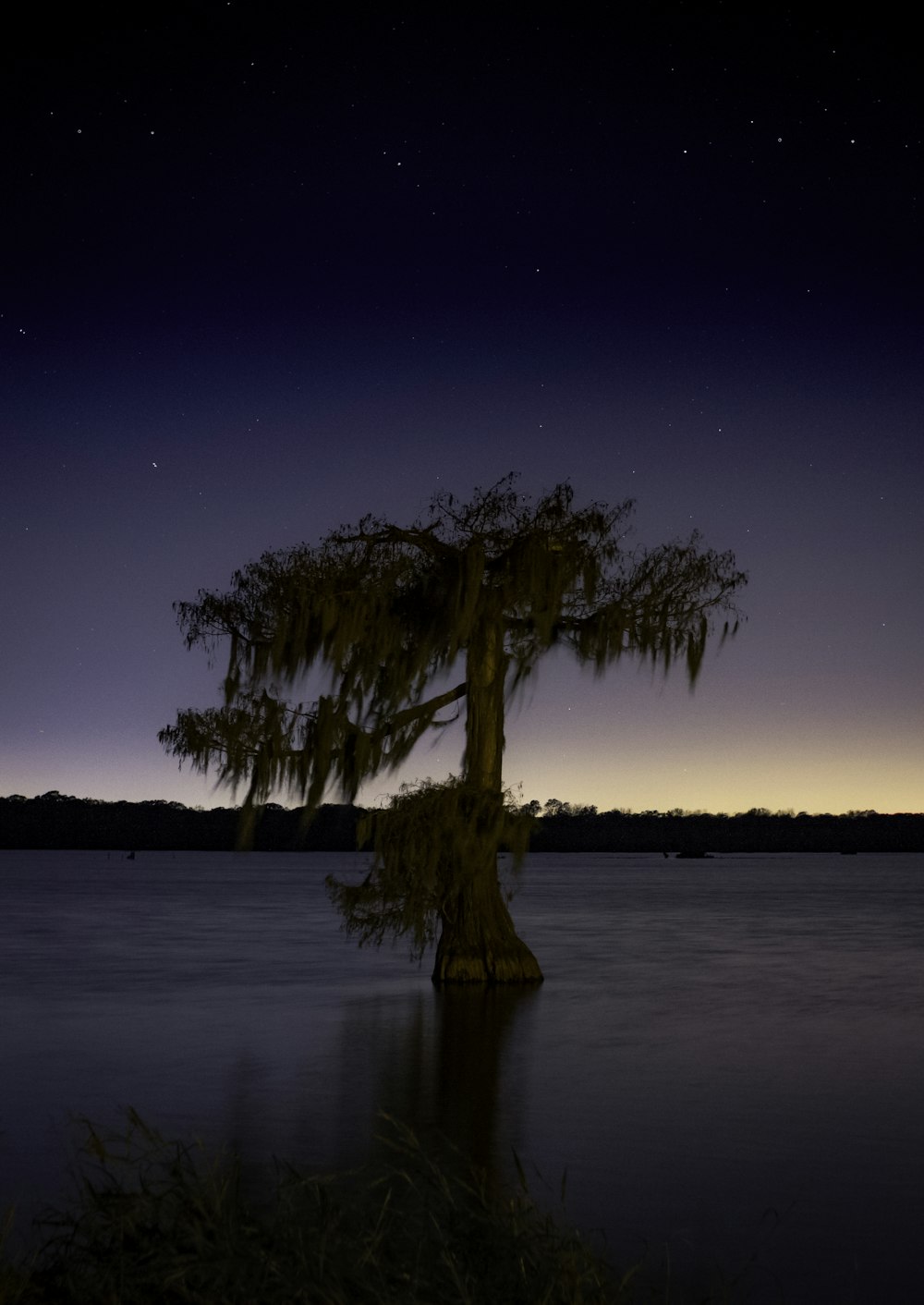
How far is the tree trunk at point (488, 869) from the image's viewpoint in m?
21.3

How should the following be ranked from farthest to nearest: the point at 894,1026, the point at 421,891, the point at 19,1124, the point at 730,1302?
1. the point at 894,1026
2. the point at 421,891
3. the point at 19,1124
4. the point at 730,1302

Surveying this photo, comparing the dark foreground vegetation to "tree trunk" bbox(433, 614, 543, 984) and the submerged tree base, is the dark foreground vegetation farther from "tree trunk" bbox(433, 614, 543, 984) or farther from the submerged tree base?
the submerged tree base

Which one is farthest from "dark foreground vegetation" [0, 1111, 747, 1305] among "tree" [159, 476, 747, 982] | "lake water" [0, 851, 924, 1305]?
"tree" [159, 476, 747, 982]

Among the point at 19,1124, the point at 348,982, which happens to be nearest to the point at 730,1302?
the point at 19,1124

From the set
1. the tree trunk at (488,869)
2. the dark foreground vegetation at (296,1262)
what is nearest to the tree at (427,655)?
the tree trunk at (488,869)

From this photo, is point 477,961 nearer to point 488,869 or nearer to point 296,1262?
point 488,869

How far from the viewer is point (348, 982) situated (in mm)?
28922

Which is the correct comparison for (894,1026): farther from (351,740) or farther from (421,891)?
(351,740)

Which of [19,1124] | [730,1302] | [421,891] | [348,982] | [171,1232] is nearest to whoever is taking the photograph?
[171,1232]

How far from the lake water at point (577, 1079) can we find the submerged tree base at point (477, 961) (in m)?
0.46

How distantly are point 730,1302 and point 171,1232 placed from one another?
3.46 meters

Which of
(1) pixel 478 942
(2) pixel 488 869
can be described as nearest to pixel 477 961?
(1) pixel 478 942

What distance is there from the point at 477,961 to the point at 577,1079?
19.3 feet

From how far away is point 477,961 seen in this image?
2173 centimetres
